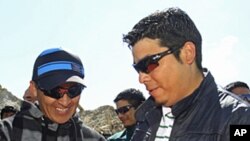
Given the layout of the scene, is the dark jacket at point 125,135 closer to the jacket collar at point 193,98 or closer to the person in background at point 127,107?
the person in background at point 127,107

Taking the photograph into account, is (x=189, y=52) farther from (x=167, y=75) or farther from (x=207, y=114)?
(x=207, y=114)

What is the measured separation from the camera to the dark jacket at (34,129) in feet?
10.2

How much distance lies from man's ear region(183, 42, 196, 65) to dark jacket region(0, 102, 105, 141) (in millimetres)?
1006

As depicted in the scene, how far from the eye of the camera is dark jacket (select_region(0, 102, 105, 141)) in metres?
3.12

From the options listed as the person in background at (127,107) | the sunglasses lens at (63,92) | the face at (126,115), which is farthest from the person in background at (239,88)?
the sunglasses lens at (63,92)

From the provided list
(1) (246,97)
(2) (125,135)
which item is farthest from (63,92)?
(1) (246,97)

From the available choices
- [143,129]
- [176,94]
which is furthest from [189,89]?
[143,129]

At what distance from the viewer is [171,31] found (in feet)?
9.95

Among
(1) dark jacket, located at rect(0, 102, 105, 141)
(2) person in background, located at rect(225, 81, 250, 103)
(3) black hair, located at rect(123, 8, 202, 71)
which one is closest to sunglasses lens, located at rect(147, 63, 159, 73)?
(3) black hair, located at rect(123, 8, 202, 71)

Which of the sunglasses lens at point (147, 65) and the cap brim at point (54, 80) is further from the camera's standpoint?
the cap brim at point (54, 80)

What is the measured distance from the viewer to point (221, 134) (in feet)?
8.53

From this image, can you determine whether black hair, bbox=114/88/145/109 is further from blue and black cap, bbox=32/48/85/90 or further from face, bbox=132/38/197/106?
face, bbox=132/38/197/106

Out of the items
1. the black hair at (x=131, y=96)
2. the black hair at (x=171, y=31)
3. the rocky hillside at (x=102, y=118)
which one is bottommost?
the rocky hillside at (x=102, y=118)

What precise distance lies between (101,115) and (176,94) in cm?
2251
